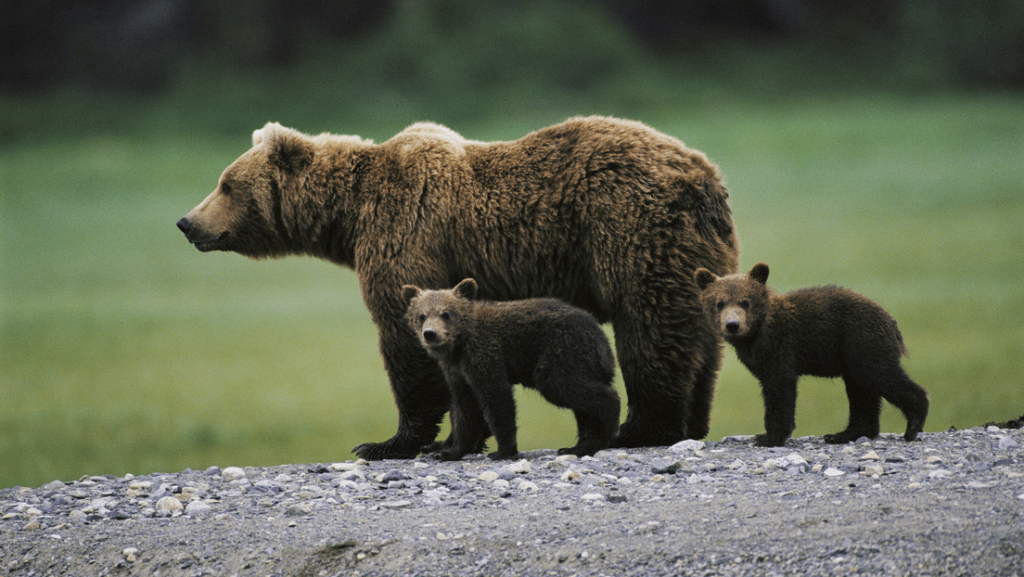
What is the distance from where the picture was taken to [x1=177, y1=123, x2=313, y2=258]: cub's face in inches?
308

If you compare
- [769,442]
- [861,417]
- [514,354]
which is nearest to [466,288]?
[514,354]

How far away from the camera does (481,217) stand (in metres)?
7.50

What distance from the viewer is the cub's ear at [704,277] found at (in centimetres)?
629

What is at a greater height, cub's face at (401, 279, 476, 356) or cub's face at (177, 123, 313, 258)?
cub's face at (177, 123, 313, 258)

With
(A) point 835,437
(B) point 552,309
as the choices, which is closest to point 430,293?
(B) point 552,309

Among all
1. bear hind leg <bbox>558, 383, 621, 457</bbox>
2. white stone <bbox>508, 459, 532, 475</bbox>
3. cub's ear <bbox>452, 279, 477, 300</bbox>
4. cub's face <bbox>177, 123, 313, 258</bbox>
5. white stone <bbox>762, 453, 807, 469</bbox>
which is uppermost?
cub's face <bbox>177, 123, 313, 258</bbox>

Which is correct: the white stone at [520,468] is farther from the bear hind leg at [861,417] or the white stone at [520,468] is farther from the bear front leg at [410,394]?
the bear hind leg at [861,417]

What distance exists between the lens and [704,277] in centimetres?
632

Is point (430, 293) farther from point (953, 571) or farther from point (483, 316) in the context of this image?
point (953, 571)

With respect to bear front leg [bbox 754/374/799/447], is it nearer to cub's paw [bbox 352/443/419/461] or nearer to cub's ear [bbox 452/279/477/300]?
cub's ear [bbox 452/279/477/300]

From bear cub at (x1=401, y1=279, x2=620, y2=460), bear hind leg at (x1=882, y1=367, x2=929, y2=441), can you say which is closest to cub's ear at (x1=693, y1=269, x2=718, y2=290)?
bear cub at (x1=401, y1=279, x2=620, y2=460)

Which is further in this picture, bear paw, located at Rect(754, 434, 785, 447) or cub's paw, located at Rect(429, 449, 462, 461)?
cub's paw, located at Rect(429, 449, 462, 461)

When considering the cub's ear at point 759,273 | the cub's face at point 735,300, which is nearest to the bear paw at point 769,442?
the cub's face at point 735,300

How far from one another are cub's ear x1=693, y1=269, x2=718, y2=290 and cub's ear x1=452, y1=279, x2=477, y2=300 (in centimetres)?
150
